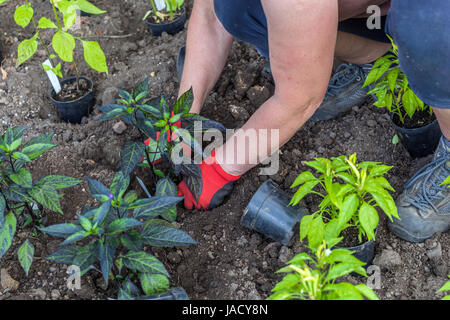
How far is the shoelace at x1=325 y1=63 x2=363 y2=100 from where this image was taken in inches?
90.2

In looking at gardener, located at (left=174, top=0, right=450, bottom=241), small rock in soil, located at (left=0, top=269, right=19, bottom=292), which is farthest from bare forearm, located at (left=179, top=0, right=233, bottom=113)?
small rock in soil, located at (left=0, top=269, right=19, bottom=292)

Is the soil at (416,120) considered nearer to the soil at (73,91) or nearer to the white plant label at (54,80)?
the soil at (73,91)

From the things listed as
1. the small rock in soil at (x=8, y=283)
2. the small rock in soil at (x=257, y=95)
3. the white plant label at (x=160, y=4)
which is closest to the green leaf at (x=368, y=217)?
the small rock in soil at (x=257, y=95)

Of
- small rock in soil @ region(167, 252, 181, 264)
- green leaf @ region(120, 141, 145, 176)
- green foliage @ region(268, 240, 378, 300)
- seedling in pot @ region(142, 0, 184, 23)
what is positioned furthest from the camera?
seedling in pot @ region(142, 0, 184, 23)

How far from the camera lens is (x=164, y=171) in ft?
6.88

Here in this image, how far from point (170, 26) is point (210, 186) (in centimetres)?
127

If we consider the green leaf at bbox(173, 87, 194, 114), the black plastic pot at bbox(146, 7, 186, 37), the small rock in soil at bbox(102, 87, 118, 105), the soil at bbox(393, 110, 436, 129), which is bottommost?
the small rock in soil at bbox(102, 87, 118, 105)

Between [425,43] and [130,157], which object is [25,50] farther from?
[425,43]

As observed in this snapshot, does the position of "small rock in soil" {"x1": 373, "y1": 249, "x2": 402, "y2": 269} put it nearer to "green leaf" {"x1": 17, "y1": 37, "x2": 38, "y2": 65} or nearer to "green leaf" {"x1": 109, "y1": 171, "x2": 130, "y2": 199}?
"green leaf" {"x1": 109, "y1": 171, "x2": 130, "y2": 199}

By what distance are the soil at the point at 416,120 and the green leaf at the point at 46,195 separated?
142 centimetres

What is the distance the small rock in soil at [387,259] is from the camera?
1.74m

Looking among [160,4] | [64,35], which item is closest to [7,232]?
[64,35]
